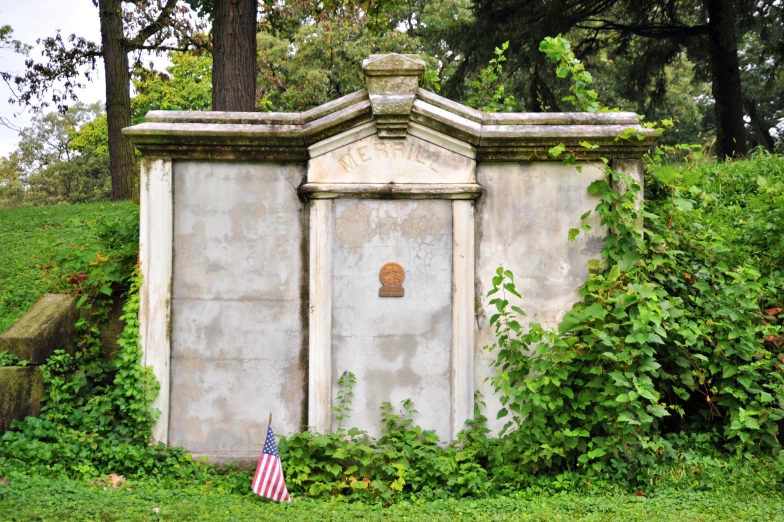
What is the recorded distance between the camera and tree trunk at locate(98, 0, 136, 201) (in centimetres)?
1375

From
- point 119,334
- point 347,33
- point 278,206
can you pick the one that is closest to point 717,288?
point 278,206

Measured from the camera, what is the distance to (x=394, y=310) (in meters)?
6.01

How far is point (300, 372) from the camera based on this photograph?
6.02m

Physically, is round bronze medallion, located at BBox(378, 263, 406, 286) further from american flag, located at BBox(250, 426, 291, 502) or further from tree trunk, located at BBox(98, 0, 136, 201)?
tree trunk, located at BBox(98, 0, 136, 201)

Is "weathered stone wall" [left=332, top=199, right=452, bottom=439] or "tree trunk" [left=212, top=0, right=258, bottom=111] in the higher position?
"tree trunk" [left=212, top=0, right=258, bottom=111]

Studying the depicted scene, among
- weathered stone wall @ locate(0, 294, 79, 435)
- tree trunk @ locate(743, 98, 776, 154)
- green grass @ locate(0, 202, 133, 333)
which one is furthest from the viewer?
tree trunk @ locate(743, 98, 776, 154)

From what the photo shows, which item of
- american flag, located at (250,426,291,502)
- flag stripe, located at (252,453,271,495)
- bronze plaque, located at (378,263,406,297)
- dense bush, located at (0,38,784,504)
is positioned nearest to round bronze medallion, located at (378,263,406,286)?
bronze plaque, located at (378,263,406,297)

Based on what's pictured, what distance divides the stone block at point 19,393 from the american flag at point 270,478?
2.10m

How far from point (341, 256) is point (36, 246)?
5510 mm

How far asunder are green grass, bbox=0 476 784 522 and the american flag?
0.08 m

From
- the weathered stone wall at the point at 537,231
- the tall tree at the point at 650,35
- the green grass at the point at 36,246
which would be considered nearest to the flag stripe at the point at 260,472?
the weathered stone wall at the point at 537,231

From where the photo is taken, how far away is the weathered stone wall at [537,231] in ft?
19.8

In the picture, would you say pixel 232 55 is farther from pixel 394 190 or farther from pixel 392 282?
pixel 392 282

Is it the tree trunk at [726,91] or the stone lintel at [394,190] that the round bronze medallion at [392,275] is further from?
the tree trunk at [726,91]
